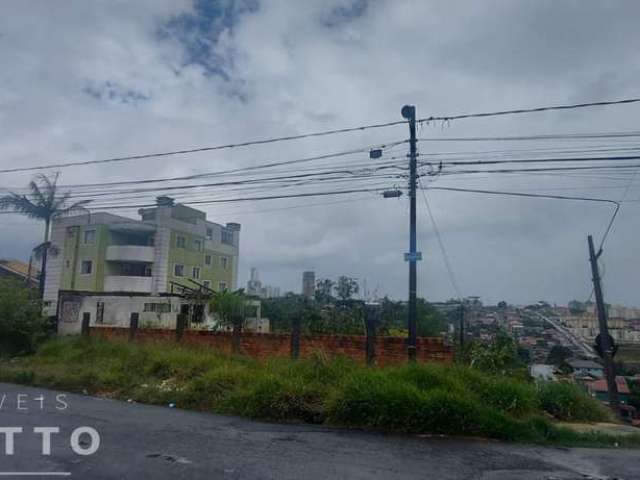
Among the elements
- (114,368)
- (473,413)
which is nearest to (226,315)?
(114,368)

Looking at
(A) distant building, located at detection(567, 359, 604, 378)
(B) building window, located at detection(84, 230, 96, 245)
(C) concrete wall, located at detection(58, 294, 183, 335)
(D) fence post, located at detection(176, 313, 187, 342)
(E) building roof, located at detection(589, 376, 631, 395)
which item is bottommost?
(E) building roof, located at detection(589, 376, 631, 395)

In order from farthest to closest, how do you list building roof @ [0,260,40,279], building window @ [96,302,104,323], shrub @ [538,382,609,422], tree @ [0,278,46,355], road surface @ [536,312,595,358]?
building roof @ [0,260,40,279] < building window @ [96,302,104,323] < tree @ [0,278,46,355] < road surface @ [536,312,595,358] < shrub @ [538,382,609,422]

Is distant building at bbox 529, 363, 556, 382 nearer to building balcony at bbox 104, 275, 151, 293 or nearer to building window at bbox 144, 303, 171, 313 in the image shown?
building window at bbox 144, 303, 171, 313

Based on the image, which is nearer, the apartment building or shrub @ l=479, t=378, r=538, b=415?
shrub @ l=479, t=378, r=538, b=415

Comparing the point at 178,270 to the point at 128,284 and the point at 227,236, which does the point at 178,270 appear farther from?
the point at 227,236

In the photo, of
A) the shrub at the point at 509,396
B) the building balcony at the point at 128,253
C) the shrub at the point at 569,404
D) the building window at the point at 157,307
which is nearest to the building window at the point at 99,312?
the building window at the point at 157,307

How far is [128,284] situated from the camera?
3716 centimetres

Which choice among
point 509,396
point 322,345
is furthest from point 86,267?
point 509,396

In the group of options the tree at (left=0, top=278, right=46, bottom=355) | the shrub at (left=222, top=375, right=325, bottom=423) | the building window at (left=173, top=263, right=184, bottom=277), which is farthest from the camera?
the building window at (left=173, top=263, right=184, bottom=277)

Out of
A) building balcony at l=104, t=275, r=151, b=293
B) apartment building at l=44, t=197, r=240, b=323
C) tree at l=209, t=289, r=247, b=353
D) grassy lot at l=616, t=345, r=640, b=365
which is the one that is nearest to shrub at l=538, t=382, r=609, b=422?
grassy lot at l=616, t=345, r=640, b=365

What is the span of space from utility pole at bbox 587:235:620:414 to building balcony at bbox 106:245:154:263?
31564 millimetres

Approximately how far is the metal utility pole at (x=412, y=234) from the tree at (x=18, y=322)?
1378 cm

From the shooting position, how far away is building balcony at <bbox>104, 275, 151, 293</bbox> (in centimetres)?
3712

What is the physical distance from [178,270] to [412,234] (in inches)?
1236
